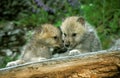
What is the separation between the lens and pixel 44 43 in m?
5.45

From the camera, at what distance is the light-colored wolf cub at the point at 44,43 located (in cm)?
539

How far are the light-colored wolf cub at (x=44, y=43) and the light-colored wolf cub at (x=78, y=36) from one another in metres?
0.10

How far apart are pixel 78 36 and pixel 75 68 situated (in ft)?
3.86

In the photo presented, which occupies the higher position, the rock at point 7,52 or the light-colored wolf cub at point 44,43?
the light-colored wolf cub at point 44,43

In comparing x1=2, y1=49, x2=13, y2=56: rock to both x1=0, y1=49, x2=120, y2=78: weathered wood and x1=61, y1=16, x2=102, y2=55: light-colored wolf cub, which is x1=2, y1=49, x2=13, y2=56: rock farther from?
x1=0, y1=49, x2=120, y2=78: weathered wood

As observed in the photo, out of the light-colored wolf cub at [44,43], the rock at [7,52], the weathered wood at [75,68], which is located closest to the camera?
the weathered wood at [75,68]

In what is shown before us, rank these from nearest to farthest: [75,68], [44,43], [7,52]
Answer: [75,68], [44,43], [7,52]

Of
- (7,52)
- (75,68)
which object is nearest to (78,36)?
(75,68)

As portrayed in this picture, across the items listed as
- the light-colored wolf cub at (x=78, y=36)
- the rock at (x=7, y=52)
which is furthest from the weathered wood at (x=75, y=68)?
the rock at (x=7, y=52)

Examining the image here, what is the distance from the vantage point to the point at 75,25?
552 cm


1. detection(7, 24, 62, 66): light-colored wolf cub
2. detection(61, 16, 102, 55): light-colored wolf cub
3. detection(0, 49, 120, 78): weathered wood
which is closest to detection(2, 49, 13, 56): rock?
detection(7, 24, 62, 66): light-colored wolf cub

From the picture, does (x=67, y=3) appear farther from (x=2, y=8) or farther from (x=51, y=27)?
(x=51, y=27)

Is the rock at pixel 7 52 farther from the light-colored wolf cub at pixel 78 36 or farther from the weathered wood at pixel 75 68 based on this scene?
the weathered wood at pixel 75 68

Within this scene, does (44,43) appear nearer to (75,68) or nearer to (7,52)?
(75,68)
